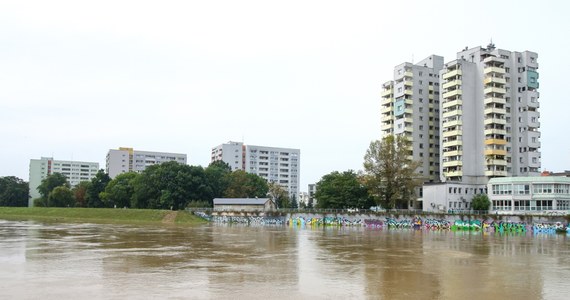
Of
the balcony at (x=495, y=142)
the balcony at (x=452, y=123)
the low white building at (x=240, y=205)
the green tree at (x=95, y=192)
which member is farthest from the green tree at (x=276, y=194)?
the balcony at (x=495, y=142)

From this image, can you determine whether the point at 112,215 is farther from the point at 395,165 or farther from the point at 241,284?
the point at 241,284

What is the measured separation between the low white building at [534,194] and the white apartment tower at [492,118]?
1161cm

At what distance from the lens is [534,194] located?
82500 millimetres

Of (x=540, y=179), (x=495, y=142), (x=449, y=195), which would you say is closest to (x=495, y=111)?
(x=495, y=142)

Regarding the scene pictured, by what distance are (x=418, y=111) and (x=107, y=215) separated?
75305 millimetres

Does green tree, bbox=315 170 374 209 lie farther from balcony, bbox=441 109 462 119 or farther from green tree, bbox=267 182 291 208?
green tree, bbox=267 182 291 208

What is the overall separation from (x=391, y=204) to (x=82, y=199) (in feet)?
300

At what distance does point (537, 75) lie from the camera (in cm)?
10206

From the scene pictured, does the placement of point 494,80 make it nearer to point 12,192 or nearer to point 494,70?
point 494,70

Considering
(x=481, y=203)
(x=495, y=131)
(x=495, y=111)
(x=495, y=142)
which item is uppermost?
(x=495, y=111)

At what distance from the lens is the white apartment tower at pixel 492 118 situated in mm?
98562

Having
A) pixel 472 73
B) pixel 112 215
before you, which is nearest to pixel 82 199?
pixel 112 215

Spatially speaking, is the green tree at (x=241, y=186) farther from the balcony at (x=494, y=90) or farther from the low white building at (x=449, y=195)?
the balcony at (x=494, y=90)

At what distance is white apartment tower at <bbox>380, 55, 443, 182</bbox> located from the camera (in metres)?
112
